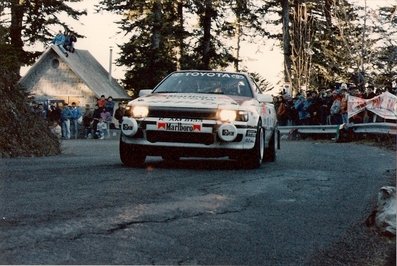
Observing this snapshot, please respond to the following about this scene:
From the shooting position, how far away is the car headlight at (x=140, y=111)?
9766 mm

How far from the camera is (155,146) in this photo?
9.70 meters

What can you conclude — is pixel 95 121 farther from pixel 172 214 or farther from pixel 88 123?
pixel 172 214

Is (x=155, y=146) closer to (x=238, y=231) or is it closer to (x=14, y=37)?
(x=238, y=231)

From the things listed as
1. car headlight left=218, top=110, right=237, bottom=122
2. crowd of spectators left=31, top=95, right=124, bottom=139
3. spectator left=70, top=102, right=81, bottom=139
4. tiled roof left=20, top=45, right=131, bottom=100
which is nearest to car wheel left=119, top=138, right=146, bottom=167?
car headlight left=218, top=110, right=237, bottom=122

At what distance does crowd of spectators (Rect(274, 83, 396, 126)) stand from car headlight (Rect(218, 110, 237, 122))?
47.1ft

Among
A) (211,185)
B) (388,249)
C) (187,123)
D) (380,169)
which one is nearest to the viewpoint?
(388,249)

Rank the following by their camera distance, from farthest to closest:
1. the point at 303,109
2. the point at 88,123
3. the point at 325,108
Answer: the point at 88,123
the point at 303,109
the point at 325,108

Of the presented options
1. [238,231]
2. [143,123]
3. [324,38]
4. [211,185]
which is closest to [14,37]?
[324,38]

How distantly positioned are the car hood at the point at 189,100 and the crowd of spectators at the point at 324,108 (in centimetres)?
1396

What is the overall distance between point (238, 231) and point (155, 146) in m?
4.82

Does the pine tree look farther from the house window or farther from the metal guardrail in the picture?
the metal guardrail

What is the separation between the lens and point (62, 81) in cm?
5531

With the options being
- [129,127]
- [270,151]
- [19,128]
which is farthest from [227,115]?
[19,128]

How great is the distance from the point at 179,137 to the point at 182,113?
12.7 inches
